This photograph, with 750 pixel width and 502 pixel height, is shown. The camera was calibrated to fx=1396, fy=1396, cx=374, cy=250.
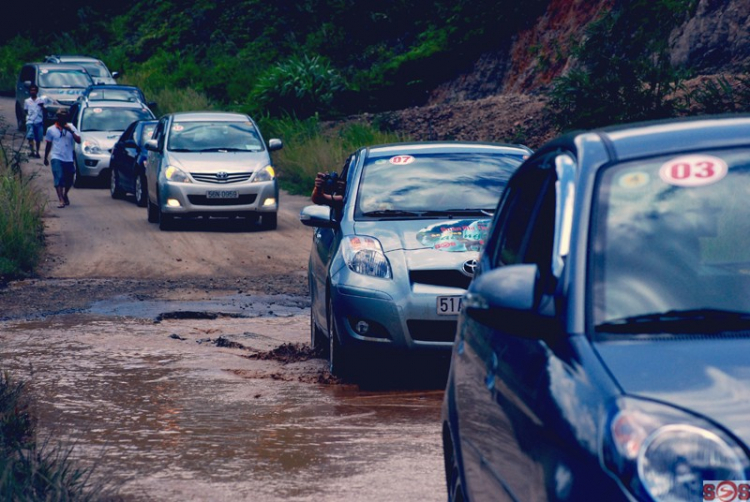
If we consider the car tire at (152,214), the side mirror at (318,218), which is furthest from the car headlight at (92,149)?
the side mirror at (318,218)

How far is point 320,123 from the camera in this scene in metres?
34.0

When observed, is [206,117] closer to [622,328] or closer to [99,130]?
[99,130]

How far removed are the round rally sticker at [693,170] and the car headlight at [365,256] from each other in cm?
531

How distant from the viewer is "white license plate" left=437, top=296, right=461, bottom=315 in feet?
29.2

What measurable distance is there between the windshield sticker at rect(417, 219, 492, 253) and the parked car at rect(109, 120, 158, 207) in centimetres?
1474

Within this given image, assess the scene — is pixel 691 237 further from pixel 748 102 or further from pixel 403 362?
pixel 748 102

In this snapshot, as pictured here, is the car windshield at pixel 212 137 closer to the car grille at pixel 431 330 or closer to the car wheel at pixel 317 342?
the car wheel at pixel 317 342

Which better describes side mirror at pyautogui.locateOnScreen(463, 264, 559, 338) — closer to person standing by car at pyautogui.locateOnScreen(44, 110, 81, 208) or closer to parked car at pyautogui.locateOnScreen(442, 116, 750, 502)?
parked car at pyautogui.locateOnScreen(442, 116, 750, 502)

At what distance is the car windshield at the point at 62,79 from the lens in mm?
39562

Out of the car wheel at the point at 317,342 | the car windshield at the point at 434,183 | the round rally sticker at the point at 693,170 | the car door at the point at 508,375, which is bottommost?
the car wheel at the point at 317,342

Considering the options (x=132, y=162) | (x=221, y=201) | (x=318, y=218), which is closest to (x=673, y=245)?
(x=318, y=218)

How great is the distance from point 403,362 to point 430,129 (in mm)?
20479

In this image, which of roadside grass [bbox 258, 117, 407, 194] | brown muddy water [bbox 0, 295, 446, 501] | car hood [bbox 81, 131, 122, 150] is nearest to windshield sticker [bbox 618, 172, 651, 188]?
brown muddy water [bbox 0, 295, 446, 501]

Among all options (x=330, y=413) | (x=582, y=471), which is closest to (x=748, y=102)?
(x=330, y=413)
